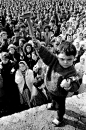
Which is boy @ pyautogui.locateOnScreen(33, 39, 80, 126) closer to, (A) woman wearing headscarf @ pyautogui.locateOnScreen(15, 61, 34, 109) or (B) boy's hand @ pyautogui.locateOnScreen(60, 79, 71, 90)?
(B) boy's hand @ pyautogui.locateOnScreen(60, 79, 71, 90)

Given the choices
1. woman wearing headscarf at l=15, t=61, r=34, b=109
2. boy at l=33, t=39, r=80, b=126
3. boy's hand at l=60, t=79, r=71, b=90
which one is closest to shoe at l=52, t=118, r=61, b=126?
boy at l=33, t=39, r=80, b=126

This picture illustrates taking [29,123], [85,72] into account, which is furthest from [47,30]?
[29,123]

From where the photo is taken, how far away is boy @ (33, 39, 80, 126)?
99.6 inches

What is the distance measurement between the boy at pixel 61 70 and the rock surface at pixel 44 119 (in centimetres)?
57

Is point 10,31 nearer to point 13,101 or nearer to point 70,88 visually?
point 13,101

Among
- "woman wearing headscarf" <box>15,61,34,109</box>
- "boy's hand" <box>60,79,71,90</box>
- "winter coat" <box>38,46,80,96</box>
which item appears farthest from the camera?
"woman wearing headscarf" <box>15,61,34,109</box>

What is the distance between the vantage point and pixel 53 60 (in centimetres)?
275

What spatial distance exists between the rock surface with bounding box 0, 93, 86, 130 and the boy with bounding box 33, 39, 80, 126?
1.87ft

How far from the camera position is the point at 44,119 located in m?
3.38

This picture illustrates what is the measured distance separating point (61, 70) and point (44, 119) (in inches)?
42.8

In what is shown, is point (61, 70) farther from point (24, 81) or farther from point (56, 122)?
point (24, 81)

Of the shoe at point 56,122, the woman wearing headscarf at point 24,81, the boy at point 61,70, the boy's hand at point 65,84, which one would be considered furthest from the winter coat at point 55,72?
the woman wearing headscarf at point 24,81

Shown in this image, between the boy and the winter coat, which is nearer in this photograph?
the boy

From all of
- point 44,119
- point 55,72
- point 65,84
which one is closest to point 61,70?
point 55,72
